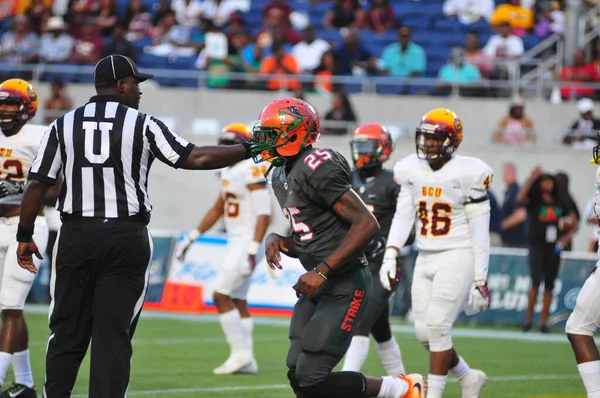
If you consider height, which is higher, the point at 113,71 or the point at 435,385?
the point at 113,71

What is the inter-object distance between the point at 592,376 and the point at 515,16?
1256 centimetres

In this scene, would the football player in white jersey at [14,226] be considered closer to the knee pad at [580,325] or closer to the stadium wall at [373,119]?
the knee pad at [580,325]

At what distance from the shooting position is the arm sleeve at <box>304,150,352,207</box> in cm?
586

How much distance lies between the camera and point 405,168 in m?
7.88

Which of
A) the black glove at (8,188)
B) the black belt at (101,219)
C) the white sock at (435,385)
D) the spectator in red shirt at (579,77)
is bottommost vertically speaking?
the white sock at (435,385)

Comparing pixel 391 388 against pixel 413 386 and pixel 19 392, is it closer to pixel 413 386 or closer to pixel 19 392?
pixel 413 386

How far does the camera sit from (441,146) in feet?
25.4

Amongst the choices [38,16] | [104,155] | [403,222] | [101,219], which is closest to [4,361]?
[101,219]

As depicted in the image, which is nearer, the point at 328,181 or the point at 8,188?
the point at 328,181

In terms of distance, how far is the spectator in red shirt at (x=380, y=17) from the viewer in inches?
737

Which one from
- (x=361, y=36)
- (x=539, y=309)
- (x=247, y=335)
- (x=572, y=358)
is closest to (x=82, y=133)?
(x=247, y=335)

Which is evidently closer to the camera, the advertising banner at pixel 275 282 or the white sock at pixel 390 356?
the white sock at pixel 390 356

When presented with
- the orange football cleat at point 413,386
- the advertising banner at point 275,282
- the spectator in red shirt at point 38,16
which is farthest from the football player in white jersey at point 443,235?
the spectator in red shirt at point 38,16

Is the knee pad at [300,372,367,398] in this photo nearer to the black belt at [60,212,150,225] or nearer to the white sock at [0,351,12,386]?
the black belt at [60,212,150,225]
